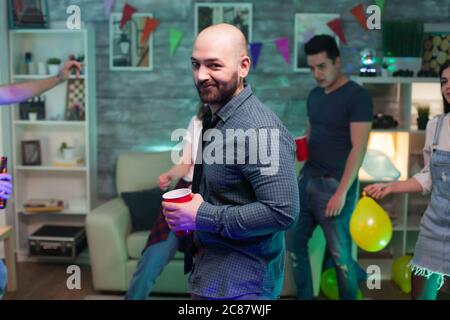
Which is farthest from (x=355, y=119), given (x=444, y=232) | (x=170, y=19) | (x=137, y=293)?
(x=170, y=19)

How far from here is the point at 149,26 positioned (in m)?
3.72

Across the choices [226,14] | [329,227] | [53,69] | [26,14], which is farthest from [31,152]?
[329,227]

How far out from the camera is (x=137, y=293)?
2734 mm

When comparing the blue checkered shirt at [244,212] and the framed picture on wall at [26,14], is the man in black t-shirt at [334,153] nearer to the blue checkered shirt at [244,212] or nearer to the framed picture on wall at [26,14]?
the blue checkered shirt at [244,212]

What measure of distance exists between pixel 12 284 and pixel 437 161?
2527mm

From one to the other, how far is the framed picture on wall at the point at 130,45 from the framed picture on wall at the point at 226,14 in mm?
358

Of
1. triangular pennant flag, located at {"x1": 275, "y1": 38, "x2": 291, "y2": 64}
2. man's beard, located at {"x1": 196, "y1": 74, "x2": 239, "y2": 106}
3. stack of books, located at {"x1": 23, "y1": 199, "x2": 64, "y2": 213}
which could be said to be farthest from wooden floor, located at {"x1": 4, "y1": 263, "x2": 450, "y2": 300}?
man's beard, located at {"x1": 196, "y1": 74, "x2": 239, "y2": 106}

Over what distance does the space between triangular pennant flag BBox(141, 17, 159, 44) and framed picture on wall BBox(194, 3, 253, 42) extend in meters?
0.30

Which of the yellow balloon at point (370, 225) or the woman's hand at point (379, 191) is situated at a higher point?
the woman's hand at point (379, 191)

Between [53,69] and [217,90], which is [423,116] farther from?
[53,69]

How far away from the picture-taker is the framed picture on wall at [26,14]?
11.9 feet

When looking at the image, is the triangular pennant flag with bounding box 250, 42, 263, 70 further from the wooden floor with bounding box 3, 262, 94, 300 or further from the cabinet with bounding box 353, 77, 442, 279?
the wooden floor with bounding box 3, 262, 94, 300

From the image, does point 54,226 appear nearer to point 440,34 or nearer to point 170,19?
point 170,19

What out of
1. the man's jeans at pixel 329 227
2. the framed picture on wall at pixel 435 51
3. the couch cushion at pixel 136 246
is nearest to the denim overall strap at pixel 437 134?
the man's jeans at pixel 329 227
